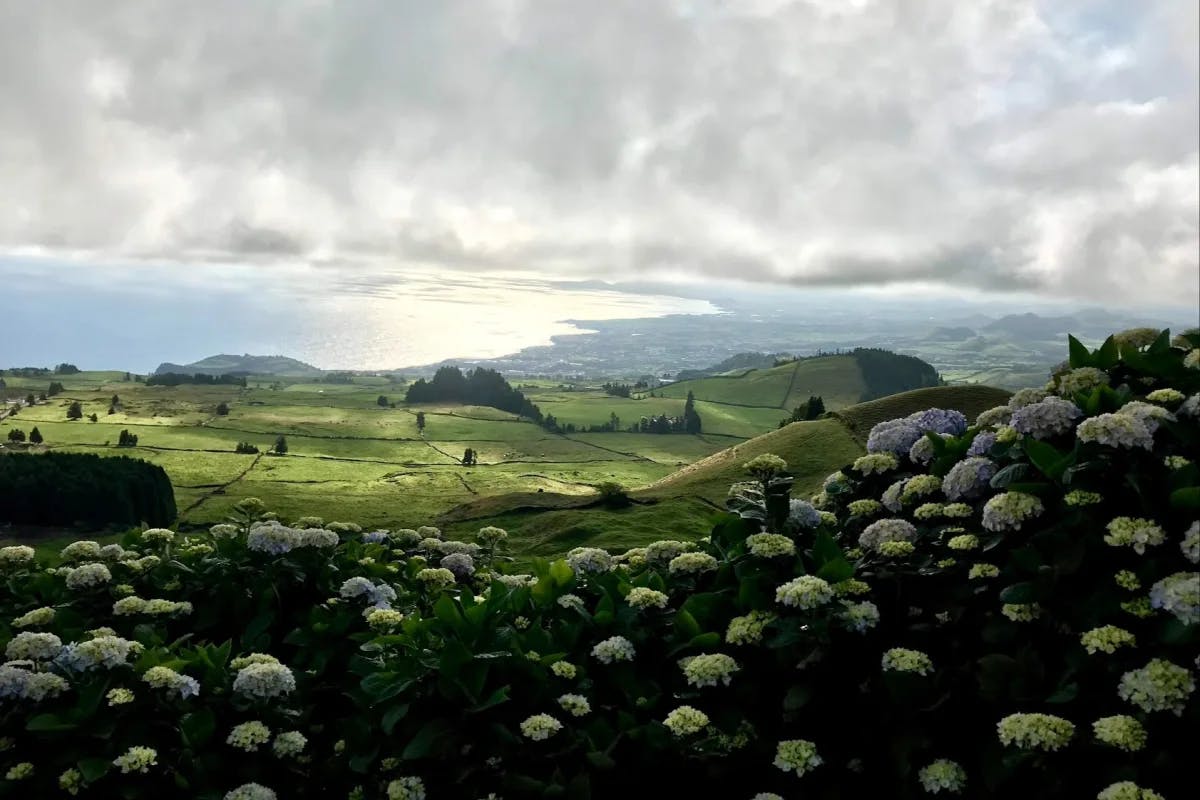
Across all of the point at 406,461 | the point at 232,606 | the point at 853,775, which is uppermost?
the point at 232,606

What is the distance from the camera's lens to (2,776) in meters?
6.06

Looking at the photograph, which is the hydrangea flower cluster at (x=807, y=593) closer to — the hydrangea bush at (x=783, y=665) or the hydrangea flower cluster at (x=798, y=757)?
the hydrangea bush at (x=783, y=665)

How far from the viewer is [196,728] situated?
6.20 metres

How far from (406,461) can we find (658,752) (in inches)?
5792

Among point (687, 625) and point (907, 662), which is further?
point (687, 625)

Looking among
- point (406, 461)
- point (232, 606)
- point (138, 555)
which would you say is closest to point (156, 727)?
point (232, 606)

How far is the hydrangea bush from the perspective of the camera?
16.6 ft

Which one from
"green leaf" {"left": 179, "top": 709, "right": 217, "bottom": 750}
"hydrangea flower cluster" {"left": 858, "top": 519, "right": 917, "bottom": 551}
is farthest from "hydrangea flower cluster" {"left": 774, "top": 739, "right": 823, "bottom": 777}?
"green leaf" {"left": 179, "top": 709, "right": 217, "bottom": 750}

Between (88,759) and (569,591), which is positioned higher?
(569,591)

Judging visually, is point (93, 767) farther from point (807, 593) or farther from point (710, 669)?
point (807, 593)

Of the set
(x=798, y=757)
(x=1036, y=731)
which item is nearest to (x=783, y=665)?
(x=798, y=757)

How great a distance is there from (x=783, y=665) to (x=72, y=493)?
99276 millimetres

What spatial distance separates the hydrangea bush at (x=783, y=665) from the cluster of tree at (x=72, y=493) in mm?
88661

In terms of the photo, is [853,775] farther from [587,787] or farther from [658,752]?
[587,787]
